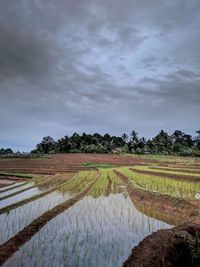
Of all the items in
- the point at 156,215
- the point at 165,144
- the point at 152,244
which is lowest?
the point at 156,215

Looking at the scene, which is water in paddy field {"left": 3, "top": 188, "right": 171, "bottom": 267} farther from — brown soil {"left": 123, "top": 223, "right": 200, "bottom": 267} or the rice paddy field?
brown soil {"left": 123, "top": 223, "right": 200, "bottom": 267}

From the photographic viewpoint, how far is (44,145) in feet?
304

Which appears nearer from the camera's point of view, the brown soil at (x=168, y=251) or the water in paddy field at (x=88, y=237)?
the brown soil at (x=168, y=251)

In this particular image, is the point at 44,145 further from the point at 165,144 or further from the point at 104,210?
the point at 104,210

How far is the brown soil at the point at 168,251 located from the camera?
370cm

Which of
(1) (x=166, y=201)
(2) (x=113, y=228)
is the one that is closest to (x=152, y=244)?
(2) (x=113, y=228)

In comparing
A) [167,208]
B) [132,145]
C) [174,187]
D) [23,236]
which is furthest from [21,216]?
[132,145]

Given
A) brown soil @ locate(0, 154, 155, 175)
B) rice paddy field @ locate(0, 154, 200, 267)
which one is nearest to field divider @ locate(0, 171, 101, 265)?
rice paddy field @ locate(0, 154, 200, 267)

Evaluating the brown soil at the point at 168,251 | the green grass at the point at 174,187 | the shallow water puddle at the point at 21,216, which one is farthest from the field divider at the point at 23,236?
the green grass at the point at 174,187

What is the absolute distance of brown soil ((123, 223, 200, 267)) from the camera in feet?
12.1

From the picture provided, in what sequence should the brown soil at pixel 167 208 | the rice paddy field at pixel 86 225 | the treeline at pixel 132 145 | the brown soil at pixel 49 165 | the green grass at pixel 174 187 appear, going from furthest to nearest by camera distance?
the treeline at pixel 132 145 < the brown soil at pixel 49 165 < the green grass at pixel 174 187 < the brown soil at pixel 167 208 < the rice paddy field at pixel 86 225

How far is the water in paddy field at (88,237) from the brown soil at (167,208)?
0.56 m

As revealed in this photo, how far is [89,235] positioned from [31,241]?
184 cm

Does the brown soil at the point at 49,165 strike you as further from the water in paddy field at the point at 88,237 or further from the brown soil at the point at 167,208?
the water in paddy field at the point at 88,237
